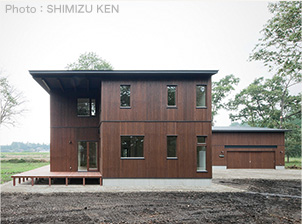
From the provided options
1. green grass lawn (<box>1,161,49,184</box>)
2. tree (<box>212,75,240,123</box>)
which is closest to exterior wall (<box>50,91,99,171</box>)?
green grass lawn (<box>1,161,49,184</box>)

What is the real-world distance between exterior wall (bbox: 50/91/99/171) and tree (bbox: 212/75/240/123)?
23189 mm

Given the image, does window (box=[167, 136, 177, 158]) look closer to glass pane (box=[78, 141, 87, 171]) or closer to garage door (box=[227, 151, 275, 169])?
glass pane (box=[78, 141, 87, 171])

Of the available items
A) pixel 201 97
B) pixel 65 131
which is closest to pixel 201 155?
pixel 201 97

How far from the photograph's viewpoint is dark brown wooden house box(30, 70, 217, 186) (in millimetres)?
12672

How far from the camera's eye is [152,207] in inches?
332

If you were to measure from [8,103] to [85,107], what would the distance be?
61.9 ft

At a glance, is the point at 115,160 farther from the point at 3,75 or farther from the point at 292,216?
the point at 3,75

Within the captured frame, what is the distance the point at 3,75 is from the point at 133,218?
93.8 feet

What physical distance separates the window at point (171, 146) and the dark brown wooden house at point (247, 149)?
10306mm

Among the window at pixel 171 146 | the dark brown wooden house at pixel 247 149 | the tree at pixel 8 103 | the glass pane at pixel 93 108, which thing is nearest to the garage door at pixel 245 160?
the dark brown wooden house at pixel 247 149

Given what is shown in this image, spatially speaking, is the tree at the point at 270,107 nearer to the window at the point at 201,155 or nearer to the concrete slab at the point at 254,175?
the concrete slab at the point at 254,175

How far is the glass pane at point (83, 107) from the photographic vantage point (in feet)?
50.2

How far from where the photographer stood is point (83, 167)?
1484 centimetres

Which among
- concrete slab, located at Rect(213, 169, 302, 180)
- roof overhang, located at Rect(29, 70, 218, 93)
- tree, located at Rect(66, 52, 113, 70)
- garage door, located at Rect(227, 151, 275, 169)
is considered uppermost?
tree, located at Rect(66, 52, 113, 70)
